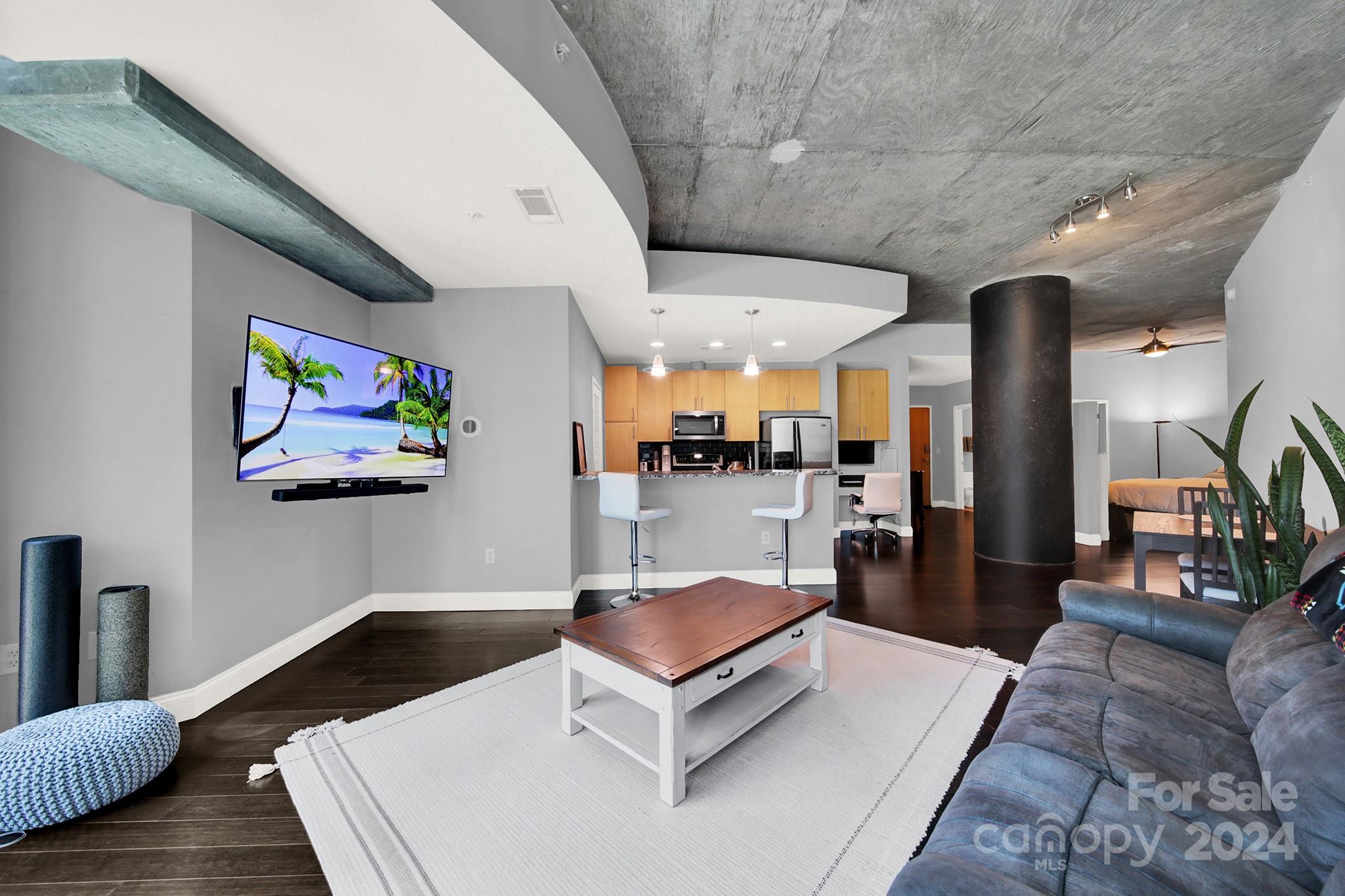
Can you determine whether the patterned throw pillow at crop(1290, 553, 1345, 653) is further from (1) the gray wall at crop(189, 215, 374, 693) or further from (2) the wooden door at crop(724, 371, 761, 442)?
(2) the wooden door at crop(724, 371, 761, 442)

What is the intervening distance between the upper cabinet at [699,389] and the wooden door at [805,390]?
1001 millimetres

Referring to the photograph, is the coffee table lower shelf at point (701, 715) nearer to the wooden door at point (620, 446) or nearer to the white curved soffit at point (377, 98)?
the white curved soffit at point (377, 98)

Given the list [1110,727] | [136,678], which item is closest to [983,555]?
[1110,727]

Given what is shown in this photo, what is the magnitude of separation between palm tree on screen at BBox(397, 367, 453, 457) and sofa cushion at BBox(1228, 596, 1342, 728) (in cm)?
381

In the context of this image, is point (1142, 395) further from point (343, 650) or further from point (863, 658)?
point (343, 650)

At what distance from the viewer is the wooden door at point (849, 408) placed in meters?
6.95

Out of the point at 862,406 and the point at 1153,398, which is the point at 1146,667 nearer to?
the point at 862,406

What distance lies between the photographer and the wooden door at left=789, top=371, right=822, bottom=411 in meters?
7.09

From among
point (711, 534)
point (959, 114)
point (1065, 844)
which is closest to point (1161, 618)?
point (1065, 844)

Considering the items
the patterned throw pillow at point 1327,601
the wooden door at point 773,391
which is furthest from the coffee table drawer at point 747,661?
the wooden door at point 773,391

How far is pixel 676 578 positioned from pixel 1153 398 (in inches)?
333

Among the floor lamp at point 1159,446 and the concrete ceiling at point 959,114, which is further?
the floor lamp at point 1159,446

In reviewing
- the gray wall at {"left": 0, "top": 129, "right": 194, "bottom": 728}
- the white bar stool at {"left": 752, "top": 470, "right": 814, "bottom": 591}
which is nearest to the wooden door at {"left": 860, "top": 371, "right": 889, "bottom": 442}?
the white bar stool at {"left": 752, "top": 470, "right": 814, "bottom": 591}

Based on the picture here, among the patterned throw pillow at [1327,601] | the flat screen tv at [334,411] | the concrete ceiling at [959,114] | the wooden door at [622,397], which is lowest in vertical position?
the patterned throw pillow at [1327,601]
